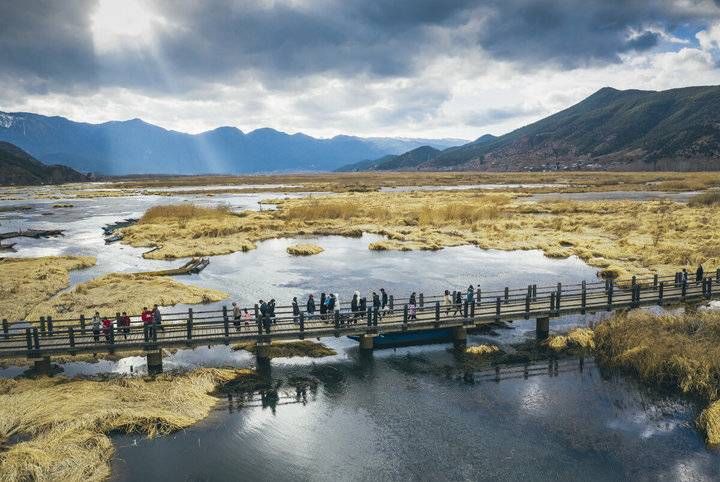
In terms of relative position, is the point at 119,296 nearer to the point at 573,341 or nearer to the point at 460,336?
the point at 460,336

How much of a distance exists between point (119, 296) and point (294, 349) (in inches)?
830

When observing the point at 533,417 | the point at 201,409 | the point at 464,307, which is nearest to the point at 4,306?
Result: the point at 201,409

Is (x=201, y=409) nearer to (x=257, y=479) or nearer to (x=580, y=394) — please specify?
(x=257, y=479)

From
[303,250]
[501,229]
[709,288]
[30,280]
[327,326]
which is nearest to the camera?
[327,326]

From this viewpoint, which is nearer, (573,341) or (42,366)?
(42,366)

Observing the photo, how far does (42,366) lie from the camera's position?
3109 centimetres

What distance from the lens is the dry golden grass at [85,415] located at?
21.3 meters

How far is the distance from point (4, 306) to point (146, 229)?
155 feet

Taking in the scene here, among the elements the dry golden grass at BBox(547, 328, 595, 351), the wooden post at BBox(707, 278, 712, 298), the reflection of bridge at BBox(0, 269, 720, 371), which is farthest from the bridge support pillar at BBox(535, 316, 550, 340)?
the wooden post at BBox(707, 278, 712, 298)

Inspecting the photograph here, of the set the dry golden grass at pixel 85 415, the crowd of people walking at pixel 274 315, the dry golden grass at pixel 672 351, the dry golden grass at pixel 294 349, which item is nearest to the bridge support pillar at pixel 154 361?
the crowd of people walking at pixel 274 315

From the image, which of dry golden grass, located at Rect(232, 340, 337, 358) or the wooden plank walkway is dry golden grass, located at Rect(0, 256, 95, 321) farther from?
dry golden grass, located at Rect(232, 340, 337, 358)

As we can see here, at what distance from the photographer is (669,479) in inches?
835

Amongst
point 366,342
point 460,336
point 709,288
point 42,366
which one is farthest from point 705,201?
point 42,366

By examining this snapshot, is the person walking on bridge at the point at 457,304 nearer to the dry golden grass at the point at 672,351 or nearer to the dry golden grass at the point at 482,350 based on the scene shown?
the dry golden grass at the point at 482,350
